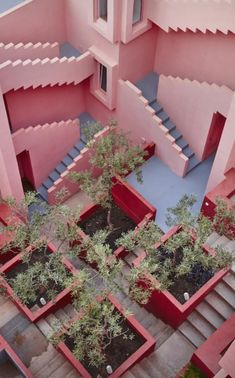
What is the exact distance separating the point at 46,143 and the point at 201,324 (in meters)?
9.80

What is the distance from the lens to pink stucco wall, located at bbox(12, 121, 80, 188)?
826 inches

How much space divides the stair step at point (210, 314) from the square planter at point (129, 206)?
351 cm

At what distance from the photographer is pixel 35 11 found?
19.7 metres

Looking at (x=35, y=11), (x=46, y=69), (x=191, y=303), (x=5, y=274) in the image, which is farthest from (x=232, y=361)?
(x=35, y=11)

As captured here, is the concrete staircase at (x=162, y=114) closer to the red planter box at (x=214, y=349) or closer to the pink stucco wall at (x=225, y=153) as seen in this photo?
the pink stucco wall at (x=225, y=153)

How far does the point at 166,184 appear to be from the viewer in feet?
71.3

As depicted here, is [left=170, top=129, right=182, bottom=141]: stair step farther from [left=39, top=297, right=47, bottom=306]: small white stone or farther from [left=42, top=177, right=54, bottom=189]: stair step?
[left=39, top=297, right=47, bottom=306]: small white stone

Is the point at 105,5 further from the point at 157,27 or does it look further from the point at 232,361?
the point at 232,361

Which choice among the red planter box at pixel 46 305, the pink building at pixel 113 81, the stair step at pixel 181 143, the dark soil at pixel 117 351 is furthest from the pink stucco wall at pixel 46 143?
the dark soil at pixel 117 351

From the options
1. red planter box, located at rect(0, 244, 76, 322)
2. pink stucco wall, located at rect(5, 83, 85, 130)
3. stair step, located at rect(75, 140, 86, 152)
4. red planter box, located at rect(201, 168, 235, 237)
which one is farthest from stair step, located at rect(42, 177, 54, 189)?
red planter box, located at rect(201, 168, 235, 237)

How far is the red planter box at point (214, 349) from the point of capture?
16.9 m

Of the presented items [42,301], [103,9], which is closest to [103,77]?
[103,9]

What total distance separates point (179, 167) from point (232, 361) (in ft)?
31.2

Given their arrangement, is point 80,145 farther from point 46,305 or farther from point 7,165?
point 46,305
